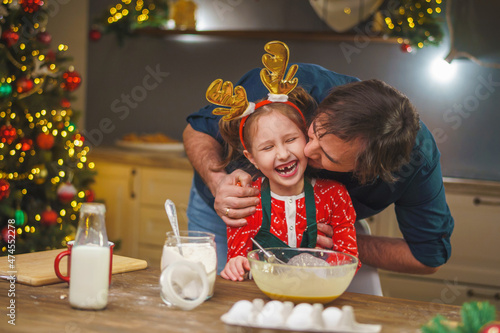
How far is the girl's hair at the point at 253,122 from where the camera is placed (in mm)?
1479

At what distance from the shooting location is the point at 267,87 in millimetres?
1429

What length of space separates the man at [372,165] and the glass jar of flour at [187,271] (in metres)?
0.39

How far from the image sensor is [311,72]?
5.55ft

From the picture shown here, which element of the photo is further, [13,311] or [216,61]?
[216,61]

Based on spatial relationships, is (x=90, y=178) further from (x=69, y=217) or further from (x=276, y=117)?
(x=276, y=117)

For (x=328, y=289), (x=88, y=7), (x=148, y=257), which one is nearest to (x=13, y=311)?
(x=328, y=289)

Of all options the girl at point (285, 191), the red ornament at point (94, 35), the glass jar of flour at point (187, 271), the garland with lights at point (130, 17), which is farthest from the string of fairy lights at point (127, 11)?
the glass jar of flour at point (187, 271)

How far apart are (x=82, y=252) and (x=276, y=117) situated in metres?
0.66

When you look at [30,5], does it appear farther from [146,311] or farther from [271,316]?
[271,316]

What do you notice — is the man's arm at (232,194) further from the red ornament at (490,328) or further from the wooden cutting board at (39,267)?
the red ornament at (490,328)

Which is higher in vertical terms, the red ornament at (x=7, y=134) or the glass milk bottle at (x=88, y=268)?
the red ornament at (x=7, y=134)

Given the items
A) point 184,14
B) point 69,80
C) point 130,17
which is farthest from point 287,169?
point 130,17

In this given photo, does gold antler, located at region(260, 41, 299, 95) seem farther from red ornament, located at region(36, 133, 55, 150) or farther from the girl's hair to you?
red ornament, located at region(36, 133, 55, 150)

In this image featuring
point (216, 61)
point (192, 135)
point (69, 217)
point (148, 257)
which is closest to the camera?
point (192, 135)
